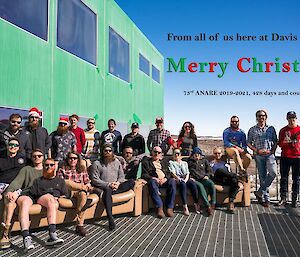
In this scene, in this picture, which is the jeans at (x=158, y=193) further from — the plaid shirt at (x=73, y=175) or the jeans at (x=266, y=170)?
the jeans at (x=266, y=170)

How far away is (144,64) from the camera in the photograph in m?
19.6

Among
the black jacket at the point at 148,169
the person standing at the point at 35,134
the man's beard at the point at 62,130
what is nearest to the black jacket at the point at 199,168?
the black jacket at the point at 148,169

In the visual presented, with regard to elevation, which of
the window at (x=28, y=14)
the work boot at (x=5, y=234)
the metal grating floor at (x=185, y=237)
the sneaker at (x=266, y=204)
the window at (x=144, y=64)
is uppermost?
the window at (x=144, y=64)

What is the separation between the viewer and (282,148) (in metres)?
7.90

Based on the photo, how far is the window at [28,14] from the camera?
7.58 m

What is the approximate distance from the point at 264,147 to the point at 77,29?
6.37m

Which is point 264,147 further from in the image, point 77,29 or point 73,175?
point 77,29

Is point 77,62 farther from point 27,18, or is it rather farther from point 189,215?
point 189,215

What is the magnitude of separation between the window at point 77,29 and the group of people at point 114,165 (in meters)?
2.96

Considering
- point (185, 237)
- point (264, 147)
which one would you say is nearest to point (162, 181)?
point (185, 237)

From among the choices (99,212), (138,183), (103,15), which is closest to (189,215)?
(138,183)

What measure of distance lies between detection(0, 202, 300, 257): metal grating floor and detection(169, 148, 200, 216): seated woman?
0.98ft

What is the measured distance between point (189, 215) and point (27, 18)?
5618 mm

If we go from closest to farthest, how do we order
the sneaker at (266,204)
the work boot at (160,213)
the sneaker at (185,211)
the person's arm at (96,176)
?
the person's arm at (96,176) < the work boot at (160,213) < the sneaker at (185,211) < the sneaker at (266,204)
